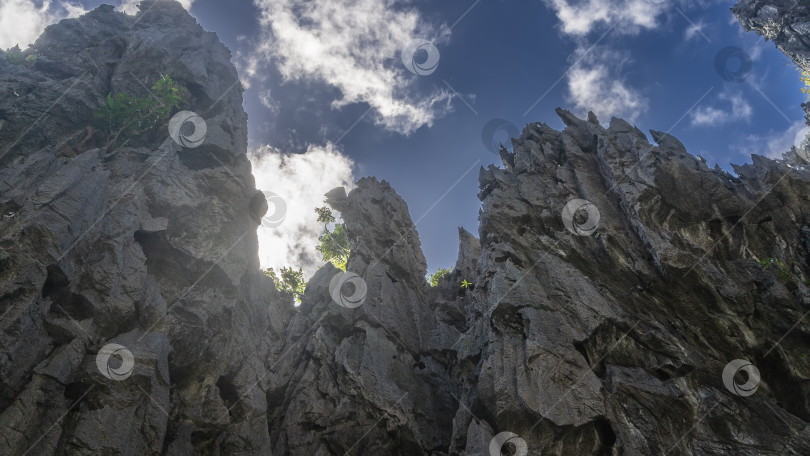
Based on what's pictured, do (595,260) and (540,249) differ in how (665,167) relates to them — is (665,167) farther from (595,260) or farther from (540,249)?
(540,249)

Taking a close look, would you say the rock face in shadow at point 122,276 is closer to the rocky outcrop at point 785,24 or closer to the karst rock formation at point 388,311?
the karst rock formation at point 388,311

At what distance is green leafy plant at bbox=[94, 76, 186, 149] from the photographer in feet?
107

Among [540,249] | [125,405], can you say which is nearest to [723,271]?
[540,249]

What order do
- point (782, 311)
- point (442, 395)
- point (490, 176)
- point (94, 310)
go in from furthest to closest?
1. point (490, 176)
2. point (442, 395)
3. point (782, 311)
4. point (94, 310)

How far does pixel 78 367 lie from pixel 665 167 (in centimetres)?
3929

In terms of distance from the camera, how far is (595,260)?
28.6 metres
